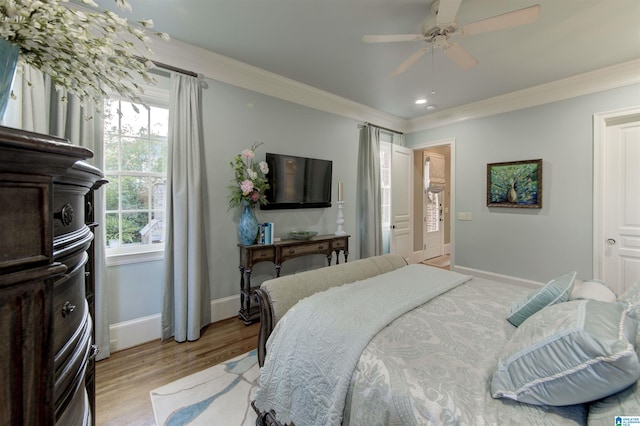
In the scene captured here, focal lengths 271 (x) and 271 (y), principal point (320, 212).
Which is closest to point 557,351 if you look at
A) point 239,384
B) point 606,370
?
point 606,370

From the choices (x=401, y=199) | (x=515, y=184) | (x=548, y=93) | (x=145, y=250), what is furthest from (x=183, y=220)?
(x=548, y=93)

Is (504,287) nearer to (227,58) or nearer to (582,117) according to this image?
(582,117)

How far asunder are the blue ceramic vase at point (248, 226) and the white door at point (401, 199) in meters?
2.78

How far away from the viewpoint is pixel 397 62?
2.98 meters

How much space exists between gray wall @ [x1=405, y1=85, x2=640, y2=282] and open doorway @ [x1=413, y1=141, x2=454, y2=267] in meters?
1.27

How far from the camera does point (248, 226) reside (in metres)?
3.00

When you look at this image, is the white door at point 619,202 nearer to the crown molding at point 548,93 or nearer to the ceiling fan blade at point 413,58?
the crown molding at point 548,93

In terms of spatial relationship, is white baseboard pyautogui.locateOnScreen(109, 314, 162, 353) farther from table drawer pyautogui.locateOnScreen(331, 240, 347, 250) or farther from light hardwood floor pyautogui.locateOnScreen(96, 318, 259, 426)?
table drawer pyautogui.locateOnScreen(331, 240, 347, 250)

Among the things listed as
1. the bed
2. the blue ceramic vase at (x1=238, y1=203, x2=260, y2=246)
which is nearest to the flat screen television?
the blue ceramic vase at (x1=238, y1=203, x2=260, y2=246)

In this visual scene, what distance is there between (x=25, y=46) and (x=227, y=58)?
2.55 meters

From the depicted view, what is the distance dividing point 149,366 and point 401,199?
14.3ft

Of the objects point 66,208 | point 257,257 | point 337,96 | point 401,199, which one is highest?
point 337,96

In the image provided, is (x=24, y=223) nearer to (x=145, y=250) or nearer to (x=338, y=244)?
(x=145, y=250)

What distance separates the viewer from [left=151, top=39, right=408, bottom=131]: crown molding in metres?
2.65
